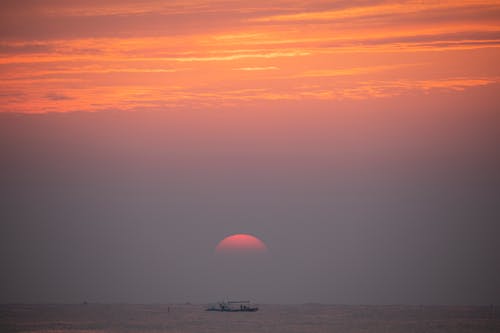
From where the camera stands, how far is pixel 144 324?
511 ft

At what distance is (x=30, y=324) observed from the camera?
15250 centimetres

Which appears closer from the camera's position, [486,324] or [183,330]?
[183,330]

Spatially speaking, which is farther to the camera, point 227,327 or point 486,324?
point 486,324

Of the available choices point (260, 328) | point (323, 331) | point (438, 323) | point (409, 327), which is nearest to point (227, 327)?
point (260, 328)

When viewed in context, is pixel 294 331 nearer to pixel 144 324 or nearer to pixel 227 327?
pixel 227 327

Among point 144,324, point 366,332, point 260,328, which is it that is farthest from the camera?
point 144,324

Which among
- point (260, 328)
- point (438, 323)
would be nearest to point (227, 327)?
point (260, 328)

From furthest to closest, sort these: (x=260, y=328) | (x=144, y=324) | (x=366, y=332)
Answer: (x=144, y=324)
(x=260, y=328)
(x=366, y=332)

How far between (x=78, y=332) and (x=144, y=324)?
23.7 metres

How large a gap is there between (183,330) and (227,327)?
1054 cm

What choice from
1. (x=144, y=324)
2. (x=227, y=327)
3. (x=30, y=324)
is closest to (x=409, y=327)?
(x=227, y=327)

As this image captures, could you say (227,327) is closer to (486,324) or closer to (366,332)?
(366,332)

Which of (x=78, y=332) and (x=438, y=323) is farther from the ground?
(x=438, y=323)

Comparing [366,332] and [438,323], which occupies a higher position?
[438,323]
